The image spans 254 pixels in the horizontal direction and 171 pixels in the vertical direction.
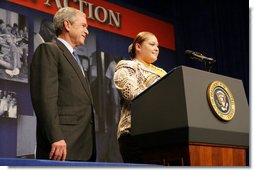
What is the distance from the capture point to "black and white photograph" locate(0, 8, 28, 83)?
2.95m

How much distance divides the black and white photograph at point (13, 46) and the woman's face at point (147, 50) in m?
1.31

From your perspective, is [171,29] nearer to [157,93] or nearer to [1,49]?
[1,49]

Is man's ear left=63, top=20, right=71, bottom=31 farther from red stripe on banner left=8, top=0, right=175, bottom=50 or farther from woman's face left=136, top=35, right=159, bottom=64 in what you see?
red stripe on banner left=8, top=0, right=175, bottom=50

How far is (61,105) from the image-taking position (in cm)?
166

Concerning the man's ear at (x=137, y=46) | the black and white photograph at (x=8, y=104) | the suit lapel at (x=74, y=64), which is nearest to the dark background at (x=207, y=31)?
the black and white photograph at (x=8, y=104)

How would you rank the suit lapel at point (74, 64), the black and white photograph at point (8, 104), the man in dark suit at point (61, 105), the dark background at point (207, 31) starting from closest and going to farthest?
the man in dark suit at point (61, 105), the suit lapel at point (74, 64), the black and white photograph at point (8, 104), the dark background at point (207, 31)

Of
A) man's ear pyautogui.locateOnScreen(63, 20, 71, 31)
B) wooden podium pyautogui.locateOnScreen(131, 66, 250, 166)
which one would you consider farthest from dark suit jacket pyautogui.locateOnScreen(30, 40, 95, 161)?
wooden podium pyautogui.locateOnScreen(131, 66, 250, 166)

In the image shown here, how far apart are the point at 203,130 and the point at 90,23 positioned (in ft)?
7.91

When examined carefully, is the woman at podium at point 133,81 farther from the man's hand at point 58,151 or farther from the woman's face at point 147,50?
the man's hand at point 58,151

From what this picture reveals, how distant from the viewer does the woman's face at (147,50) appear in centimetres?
197

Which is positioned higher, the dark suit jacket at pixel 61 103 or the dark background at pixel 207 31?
the dark background at pixel 207 31

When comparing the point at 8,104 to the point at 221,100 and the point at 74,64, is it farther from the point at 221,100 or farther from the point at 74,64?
the point at 221,100

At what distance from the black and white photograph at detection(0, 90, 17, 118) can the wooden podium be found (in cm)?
151

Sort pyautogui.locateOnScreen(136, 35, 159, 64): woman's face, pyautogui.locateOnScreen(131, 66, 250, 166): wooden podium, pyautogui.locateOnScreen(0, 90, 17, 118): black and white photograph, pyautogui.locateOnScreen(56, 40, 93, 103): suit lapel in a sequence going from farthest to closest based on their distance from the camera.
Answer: pyautogui.locateOnScreen(0, 90, 17, 118): black and white photograph → pyautogui.locateOnScreen(136, 35, 159, 64): woman's face → pyautogui.locateOnScreen(56, 40, 93, 103): suit lapel → pyautogui.locateOnScreen(131, 66, 250, 166): wooden podium
